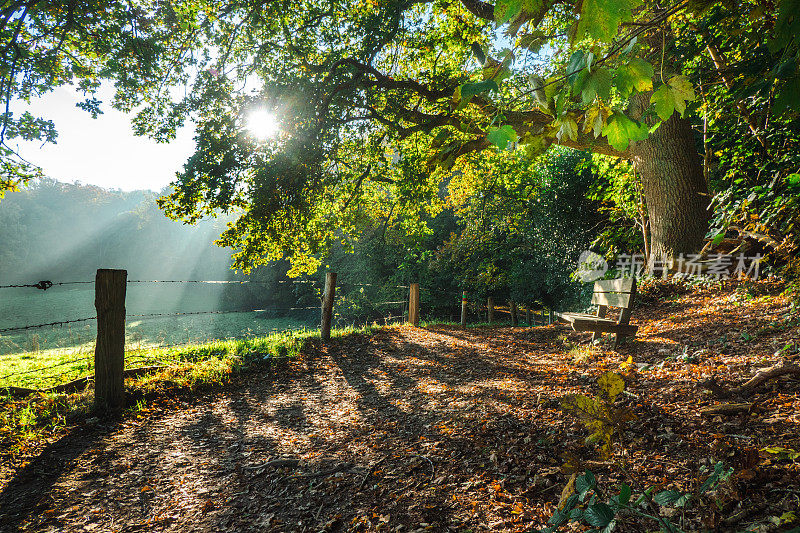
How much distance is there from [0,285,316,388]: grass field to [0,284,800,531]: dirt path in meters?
1.85

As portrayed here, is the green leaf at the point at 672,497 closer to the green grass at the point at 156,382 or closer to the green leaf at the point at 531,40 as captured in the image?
the green leaf at the point at 531,40

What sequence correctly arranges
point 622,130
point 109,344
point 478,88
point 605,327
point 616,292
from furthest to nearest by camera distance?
point 616,292, point 605,327, point 109,344, point 622,130, point 478,88

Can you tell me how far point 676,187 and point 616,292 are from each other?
130 inches

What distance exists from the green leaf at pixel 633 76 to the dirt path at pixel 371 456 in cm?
150

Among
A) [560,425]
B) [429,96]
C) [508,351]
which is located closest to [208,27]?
[429,96]

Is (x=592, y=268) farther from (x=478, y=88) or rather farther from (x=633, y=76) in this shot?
(x=478, y=88)

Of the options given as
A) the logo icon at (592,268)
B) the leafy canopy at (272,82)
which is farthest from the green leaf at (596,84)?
the logo icon at (592,268)

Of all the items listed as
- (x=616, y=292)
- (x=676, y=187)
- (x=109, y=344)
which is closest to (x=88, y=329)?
(x=109, y=344)

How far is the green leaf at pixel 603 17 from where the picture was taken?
0.98m

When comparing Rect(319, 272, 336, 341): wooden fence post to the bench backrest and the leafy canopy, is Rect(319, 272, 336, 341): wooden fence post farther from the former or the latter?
the bench backrest

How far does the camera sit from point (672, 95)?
1.36 m

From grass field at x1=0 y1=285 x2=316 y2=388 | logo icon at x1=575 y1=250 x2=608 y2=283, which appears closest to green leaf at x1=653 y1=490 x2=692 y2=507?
grass field at x1=0 y1=285 x2=316 y2=388

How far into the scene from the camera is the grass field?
5.34m

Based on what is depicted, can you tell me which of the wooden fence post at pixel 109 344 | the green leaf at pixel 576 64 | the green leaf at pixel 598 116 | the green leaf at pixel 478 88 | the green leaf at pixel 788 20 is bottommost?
the wooden fence post at pixel 109 344
